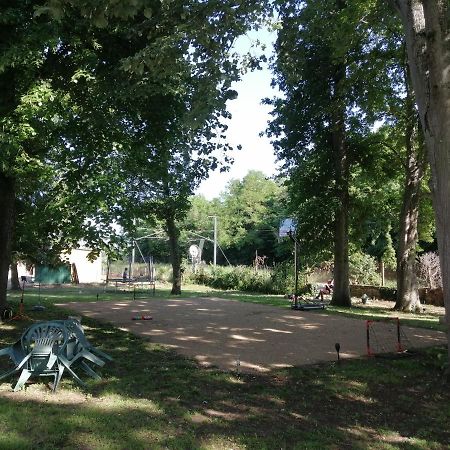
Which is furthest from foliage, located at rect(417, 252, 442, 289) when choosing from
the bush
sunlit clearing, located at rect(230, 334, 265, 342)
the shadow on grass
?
the shadow on grass

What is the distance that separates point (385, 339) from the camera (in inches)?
438

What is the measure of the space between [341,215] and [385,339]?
33.7 feet

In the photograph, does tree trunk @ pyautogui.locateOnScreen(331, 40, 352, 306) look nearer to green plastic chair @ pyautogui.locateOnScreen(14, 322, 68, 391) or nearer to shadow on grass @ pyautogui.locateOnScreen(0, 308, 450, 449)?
shadow on grass @ pyautogui.locateOnScreen(0, 308, 450, 449)

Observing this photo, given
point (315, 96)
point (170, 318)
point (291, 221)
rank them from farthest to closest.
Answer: point (291, 221) < point (315, 96) < point (170, 318)

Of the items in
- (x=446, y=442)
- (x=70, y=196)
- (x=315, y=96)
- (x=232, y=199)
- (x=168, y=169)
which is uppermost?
(x=232, y=199)

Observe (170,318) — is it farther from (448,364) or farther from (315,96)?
(315,96)

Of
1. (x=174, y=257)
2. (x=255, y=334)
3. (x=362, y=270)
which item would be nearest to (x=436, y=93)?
(x=255, y=334)

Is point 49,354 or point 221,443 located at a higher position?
point 49,354

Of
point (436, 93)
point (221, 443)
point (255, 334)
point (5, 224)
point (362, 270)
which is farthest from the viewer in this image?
point (362, 270)

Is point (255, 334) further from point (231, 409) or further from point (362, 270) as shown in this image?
point (362, 270)

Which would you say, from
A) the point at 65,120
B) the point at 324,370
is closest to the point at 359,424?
the point at 324,370

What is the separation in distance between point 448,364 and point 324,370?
6.04ft

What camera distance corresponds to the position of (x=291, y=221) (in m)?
21.5

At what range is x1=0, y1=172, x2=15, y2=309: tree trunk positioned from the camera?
12078mm
